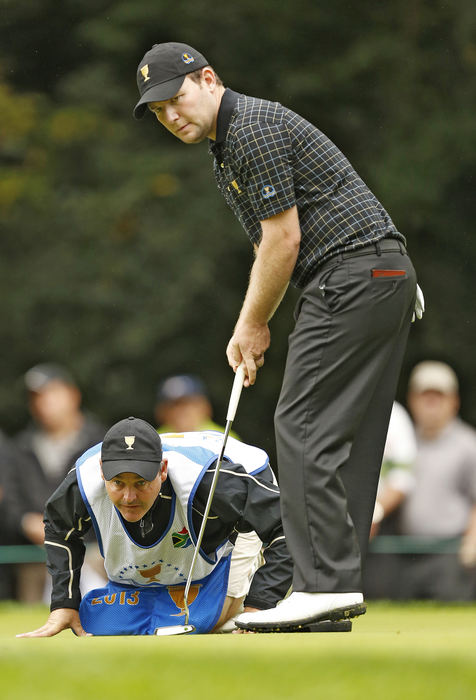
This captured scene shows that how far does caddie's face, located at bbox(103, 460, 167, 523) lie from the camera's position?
5406 millimetres

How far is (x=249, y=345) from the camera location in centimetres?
505

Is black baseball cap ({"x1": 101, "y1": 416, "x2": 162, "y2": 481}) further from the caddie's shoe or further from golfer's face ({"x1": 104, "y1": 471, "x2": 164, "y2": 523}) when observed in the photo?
the caddie's shoe

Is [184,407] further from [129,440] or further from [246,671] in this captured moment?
[246,671]

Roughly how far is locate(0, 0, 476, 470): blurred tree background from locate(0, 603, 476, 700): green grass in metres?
10.3

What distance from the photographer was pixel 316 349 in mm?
4801

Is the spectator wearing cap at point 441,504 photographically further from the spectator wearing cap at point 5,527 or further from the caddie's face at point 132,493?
the caddie's face at point 132,493

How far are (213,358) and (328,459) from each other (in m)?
9.99

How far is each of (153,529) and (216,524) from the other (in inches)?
10.6

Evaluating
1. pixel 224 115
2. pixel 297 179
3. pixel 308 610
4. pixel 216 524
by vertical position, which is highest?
pixel 224 115

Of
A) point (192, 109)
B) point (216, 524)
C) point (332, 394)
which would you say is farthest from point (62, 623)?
point (192, 109)

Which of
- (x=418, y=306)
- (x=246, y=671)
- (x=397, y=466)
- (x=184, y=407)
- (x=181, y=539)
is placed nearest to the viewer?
(x=246, y=671)

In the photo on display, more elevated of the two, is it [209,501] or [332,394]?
[332,394]

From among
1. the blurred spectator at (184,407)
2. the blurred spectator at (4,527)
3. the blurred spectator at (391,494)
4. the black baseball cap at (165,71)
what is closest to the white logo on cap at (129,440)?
the black baseball cap at (165,71)

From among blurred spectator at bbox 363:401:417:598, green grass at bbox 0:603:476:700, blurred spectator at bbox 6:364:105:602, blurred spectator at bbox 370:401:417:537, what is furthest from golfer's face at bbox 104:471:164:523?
blurred spectator at bbox 6:364:105:602
